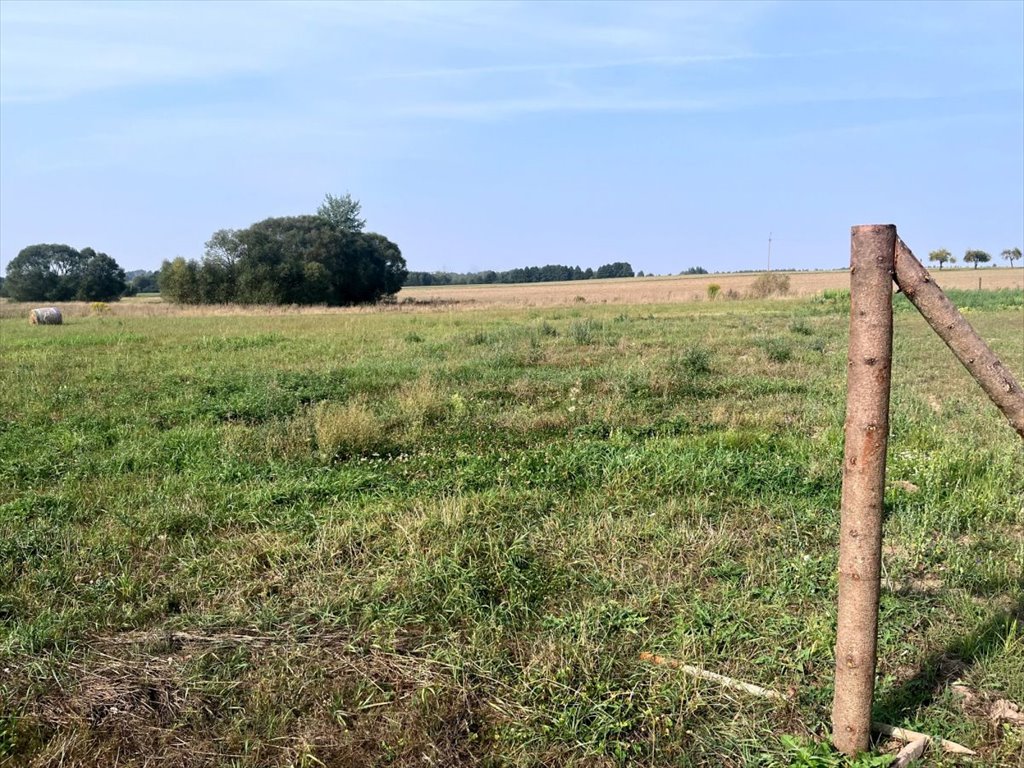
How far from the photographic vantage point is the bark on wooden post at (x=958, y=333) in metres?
2.60

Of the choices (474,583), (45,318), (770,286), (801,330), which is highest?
(770,286)

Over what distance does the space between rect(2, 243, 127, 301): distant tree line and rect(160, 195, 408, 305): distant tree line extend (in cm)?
2049

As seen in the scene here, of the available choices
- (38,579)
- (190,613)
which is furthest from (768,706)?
(38,579)

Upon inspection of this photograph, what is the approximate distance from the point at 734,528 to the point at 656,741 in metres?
2.16

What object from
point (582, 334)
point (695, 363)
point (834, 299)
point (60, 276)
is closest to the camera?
point (695, 363)

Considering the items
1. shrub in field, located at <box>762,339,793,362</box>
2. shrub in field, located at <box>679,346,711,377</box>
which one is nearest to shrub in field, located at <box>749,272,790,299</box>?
shrub in field, located at <box>762,339,793,362</box>

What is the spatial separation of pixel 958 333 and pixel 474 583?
2.56 meters

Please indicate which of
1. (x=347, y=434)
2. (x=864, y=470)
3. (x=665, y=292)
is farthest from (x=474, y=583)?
(x=665, y=292)

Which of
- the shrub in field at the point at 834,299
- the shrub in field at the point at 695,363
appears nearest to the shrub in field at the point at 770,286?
the shrub in field at the point at 834,299

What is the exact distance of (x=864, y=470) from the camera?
8.40ft

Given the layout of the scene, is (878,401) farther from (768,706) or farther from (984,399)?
(984,399)

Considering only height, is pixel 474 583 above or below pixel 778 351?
below

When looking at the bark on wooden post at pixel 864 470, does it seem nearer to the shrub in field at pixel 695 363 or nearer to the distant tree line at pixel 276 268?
the shrub in field at pixel 695 363

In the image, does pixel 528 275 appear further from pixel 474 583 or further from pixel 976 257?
pixel 474 583
